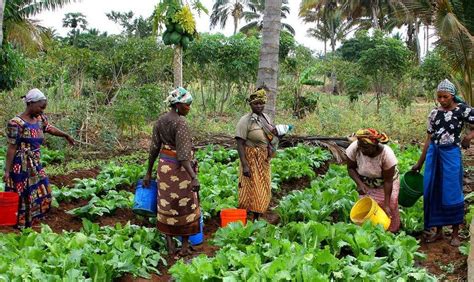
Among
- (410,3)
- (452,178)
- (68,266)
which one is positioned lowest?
(68,266)

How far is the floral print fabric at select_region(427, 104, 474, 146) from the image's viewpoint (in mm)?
5129

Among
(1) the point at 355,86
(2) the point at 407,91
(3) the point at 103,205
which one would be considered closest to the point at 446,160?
(3) the point at 103,205

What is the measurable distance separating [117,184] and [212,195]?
1.69 metres

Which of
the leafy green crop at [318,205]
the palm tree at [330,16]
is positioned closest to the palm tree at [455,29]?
the leafy green crop at [318,205]

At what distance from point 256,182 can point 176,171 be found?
4.52 feet

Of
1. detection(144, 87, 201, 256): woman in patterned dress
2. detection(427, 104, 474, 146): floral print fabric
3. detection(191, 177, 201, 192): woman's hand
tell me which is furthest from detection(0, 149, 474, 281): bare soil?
detection(427, 104, 474, 146): floral print fabric

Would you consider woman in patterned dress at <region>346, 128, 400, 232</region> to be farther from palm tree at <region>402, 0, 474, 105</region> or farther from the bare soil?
palm tree at <region>402, 0, 474, 105</region>

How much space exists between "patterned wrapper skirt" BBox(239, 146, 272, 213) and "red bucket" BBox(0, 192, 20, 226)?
2428 millimetres

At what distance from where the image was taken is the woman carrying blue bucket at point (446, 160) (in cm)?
515

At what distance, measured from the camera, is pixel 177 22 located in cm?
1230

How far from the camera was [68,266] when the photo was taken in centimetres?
409

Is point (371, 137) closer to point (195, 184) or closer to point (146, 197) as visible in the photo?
point (195, 184)

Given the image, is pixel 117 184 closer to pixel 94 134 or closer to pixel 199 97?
pixel 94 134

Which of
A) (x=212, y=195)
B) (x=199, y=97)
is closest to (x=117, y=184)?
(x=212, y=195)
